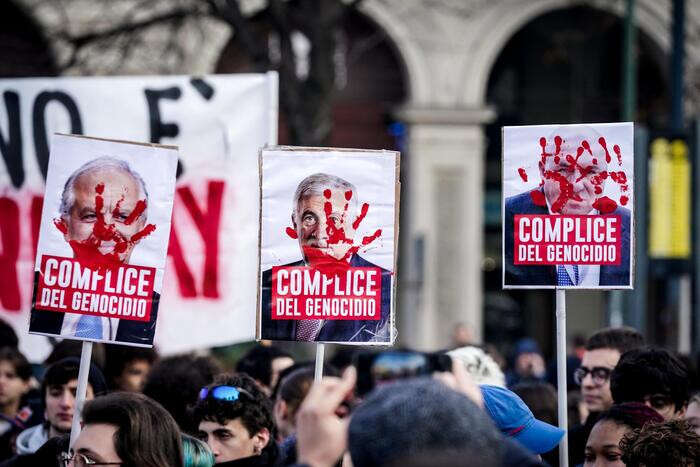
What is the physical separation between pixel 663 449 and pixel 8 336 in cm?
473

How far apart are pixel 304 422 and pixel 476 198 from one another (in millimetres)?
21350

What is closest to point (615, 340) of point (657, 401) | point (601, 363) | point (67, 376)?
point (601, 363)

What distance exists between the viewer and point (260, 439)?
5.48 meters

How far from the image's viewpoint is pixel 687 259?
15.0 metres

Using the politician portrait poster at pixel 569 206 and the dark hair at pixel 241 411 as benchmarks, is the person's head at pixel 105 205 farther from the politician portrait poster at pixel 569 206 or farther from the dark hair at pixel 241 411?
the politician portrait poster at pixel 569 206

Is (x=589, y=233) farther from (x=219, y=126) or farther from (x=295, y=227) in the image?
(x=219, y=126)

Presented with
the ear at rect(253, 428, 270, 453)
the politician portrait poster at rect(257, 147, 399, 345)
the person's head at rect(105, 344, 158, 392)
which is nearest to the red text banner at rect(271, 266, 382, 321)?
the politician portrait poster at rect(257, 147, 399, 345)

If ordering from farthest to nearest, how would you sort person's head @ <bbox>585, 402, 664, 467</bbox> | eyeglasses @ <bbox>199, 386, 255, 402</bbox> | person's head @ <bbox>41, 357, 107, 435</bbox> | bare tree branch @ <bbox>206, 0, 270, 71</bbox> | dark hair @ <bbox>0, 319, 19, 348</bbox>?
1. bare tree branch @ <bbox>206, 0, 270, 71</bbox>
2. dark hair @ <bbox>0, 319, 19, 348</bbox>
3. person's head @ <bbox>41, 357, 107, 435</bbox>
4. eyeglasses @ <bbox>199, 386, 255, 402</bbox>
5. person's head @ <bbox>585, 402, 664, 467</bbox>

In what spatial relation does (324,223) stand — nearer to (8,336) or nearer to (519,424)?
(519,424)

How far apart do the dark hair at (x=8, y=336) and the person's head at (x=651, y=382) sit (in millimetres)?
3819

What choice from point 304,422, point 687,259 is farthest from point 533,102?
point 304,422

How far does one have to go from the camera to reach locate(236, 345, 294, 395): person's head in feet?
25.7

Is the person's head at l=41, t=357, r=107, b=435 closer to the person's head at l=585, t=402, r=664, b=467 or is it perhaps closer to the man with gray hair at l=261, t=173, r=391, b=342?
the man with gray hair at l=261, t=173, r=391, b=342

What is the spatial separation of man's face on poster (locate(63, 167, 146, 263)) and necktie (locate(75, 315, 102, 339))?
0.24m
